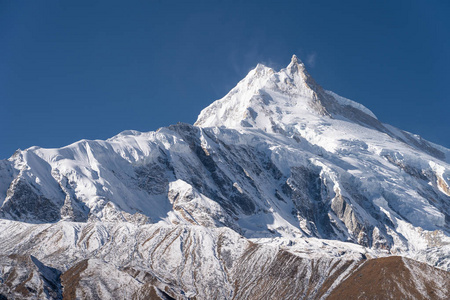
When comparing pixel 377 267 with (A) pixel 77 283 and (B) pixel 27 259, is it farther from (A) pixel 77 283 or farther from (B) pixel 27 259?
(B) pixel 27 259

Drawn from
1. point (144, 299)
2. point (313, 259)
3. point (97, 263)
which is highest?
point (313, 259)

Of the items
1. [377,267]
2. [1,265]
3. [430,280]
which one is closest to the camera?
[430,280]

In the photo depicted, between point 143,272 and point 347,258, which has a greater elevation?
point 347,258

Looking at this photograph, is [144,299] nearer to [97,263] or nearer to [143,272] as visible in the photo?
[143,272]

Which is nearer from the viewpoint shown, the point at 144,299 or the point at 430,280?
the point at 430,280

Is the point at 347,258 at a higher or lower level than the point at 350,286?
higher

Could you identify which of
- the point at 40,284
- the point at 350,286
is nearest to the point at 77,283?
the point at 40,284

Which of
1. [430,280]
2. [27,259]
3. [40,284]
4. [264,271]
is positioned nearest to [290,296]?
[264,271]

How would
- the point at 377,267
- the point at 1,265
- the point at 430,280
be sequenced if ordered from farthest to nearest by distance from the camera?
the point at 1,265, the point at 377,267, the point at 430,280

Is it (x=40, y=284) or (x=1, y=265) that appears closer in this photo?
(x=40, y=284)
